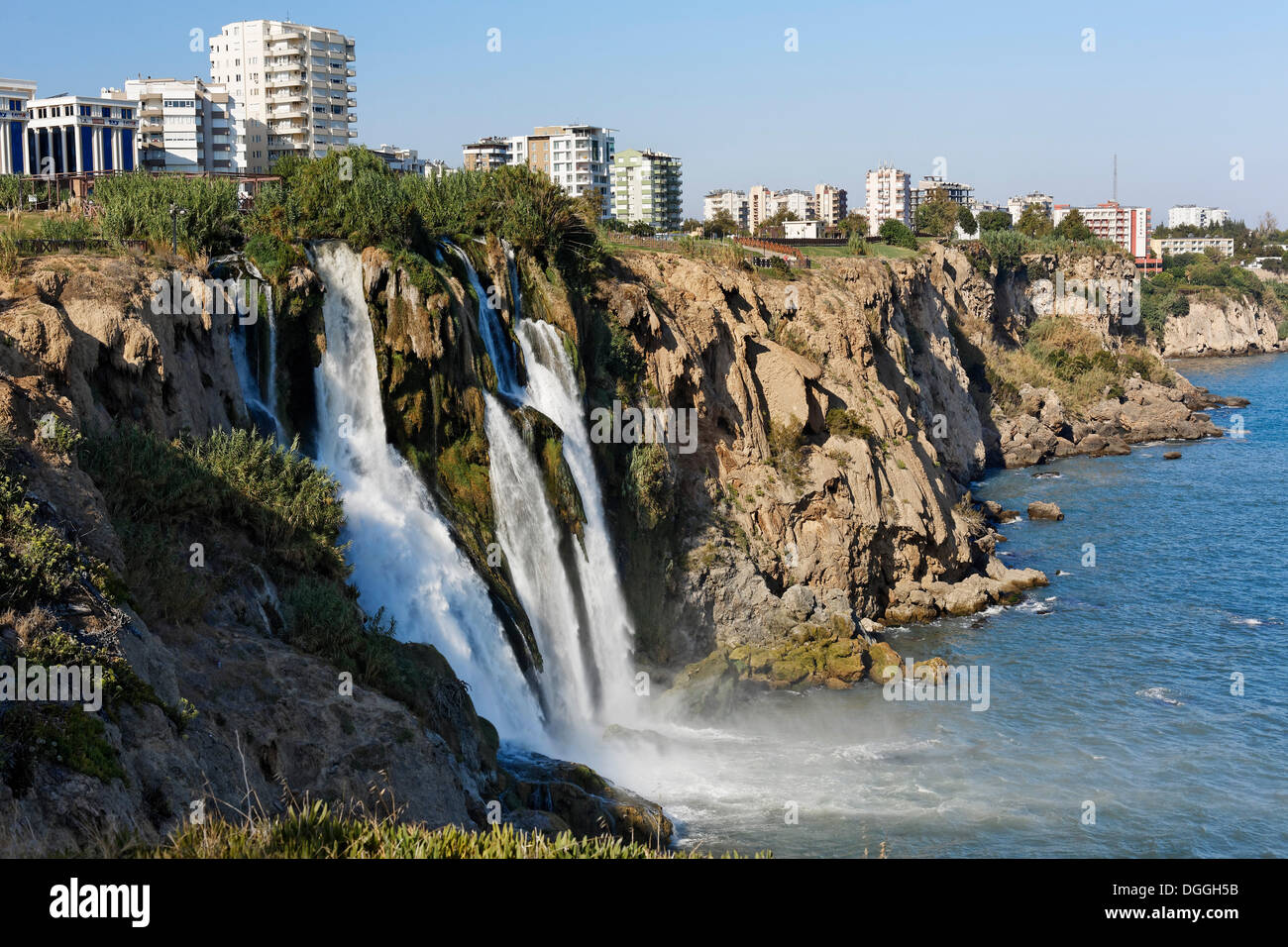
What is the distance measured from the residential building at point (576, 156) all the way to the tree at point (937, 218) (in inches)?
1591

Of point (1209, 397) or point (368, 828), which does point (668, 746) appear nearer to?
point (368, 828)

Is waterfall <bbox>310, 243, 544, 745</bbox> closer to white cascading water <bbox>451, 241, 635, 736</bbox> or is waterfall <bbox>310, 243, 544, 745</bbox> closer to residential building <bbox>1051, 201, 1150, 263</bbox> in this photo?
white cascading water <bbox>451, 241, 635, 736</bbox>

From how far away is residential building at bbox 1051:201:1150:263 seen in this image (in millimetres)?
177125

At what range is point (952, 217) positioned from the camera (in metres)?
103

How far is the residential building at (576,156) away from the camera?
138375mm

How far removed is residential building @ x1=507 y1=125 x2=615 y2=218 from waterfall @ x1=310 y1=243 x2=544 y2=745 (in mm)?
113299

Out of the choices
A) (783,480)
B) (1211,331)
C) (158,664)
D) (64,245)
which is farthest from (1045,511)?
(1211,331)

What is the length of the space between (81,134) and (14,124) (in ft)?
20.4

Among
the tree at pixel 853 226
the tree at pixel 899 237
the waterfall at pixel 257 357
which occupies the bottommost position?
the waterfall at pixel 257 357

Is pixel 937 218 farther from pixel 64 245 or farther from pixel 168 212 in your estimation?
pixel 64 245

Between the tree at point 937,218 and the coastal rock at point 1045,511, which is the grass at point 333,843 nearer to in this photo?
the coastal rock at point 1045,511

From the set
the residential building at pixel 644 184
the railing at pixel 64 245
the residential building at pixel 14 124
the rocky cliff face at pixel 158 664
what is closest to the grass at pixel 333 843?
the rocky cliff face at pixel 158 664

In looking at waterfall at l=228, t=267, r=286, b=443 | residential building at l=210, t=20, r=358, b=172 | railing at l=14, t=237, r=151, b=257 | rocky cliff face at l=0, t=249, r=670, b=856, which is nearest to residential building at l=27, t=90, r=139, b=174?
residential building at l=210, t=20, r=358, b=172
